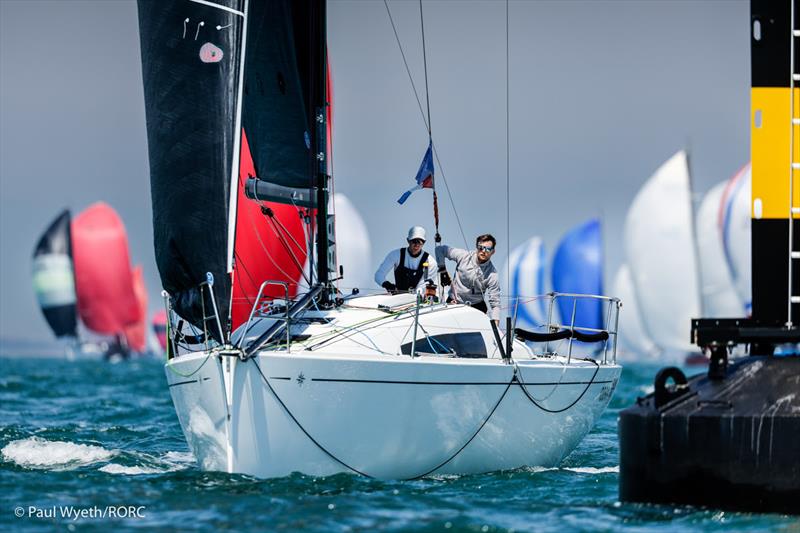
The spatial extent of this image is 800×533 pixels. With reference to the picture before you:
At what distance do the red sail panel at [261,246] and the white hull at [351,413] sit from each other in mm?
1953

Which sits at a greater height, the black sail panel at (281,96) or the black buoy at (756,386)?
the black sail panel at (281,96)

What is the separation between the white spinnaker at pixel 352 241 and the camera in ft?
129

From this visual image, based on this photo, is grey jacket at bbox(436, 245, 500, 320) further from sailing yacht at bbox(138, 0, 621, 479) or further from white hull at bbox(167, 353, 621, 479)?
Answer: white hull at bbox(167, 353, 621, 479)

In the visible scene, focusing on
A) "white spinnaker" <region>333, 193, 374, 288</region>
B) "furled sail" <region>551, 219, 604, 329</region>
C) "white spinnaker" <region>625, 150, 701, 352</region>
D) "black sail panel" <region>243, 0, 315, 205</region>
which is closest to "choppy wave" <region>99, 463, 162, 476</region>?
"black sail panel" <region>243, 0, 315, 205</region>

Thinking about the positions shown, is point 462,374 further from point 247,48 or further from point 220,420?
point 247,48

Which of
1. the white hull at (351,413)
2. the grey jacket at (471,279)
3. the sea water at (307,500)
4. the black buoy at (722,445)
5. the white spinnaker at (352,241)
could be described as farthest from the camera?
the white spinnaker at (352,241)

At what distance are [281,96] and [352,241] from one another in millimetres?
31795

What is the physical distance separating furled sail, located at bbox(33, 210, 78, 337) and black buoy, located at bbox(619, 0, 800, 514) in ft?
202

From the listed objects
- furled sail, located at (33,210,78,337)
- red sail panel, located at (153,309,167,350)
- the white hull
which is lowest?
red sail panel, located at (153,309,167,350)

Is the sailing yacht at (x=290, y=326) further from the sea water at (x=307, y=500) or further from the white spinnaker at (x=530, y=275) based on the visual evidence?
the white spinnaker at (x=530, y=275)

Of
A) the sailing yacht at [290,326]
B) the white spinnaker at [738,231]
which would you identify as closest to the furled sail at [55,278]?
the white spinnaker at [738,231]

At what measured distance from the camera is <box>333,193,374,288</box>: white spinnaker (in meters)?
39.2

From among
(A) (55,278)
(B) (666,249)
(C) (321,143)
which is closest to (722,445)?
(C) (321,143)
